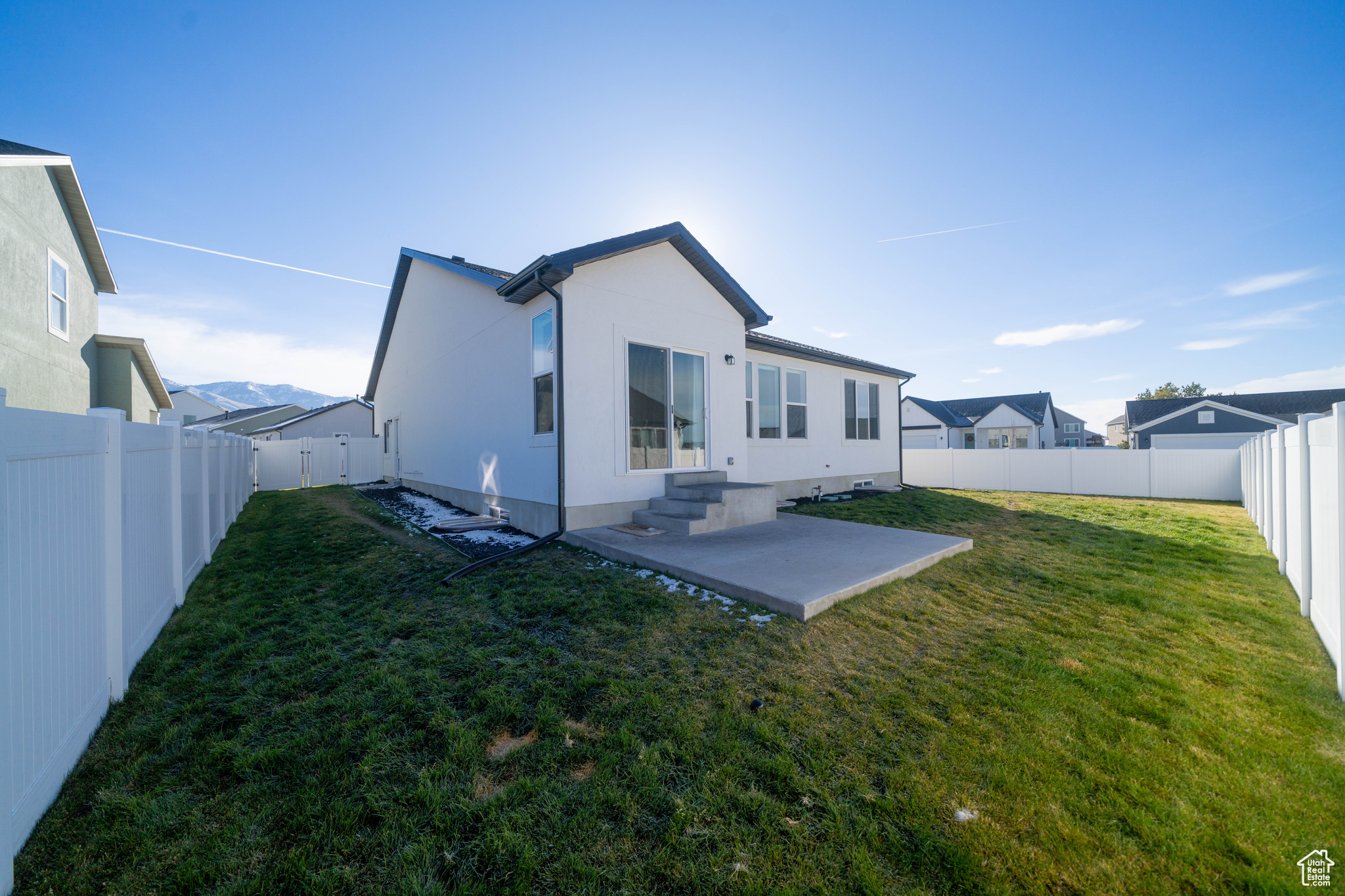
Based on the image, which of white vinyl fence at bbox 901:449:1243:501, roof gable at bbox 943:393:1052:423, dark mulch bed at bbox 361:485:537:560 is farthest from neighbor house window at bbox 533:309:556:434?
roof gable at bbox 943:393:1052:423

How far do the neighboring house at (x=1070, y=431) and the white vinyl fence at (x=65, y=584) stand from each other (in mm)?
62454

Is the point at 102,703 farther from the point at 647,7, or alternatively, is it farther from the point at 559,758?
the point at 647,7

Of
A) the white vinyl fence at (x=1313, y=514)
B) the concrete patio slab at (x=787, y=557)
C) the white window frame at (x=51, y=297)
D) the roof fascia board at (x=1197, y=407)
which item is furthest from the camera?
the roof fascia board at (x=1197, y=407)

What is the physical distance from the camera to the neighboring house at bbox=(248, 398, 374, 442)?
27.4m

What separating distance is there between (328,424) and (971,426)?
44861 mm

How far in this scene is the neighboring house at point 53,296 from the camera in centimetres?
783

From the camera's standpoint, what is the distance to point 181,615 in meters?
4.20

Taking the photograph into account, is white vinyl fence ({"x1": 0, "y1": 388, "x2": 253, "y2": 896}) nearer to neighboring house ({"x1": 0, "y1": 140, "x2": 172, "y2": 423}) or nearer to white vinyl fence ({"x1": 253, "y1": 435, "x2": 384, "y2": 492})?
neighboring house ({"x1": 0, "y1": 140, "x2": 172, "y2": 423})

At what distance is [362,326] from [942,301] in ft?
64.3

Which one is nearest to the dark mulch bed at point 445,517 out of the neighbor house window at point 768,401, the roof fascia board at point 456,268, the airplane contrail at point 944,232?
the roof fascia board at point 456,268

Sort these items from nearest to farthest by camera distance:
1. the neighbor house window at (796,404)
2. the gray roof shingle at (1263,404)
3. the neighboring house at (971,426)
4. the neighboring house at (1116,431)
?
1. the neighbor house window at (796,404)
2. the gray roof shingle at (1263,404)
3. the neighboring house at (971,426)
4. the neighboring house at (1116,431)

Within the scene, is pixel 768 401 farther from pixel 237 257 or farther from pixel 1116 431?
pixel 1116 431

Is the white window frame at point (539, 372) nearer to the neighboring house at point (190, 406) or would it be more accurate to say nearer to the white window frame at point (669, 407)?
the white window frame at point (669, 407)

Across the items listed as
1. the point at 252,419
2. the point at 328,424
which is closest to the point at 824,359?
the point at 328,424
